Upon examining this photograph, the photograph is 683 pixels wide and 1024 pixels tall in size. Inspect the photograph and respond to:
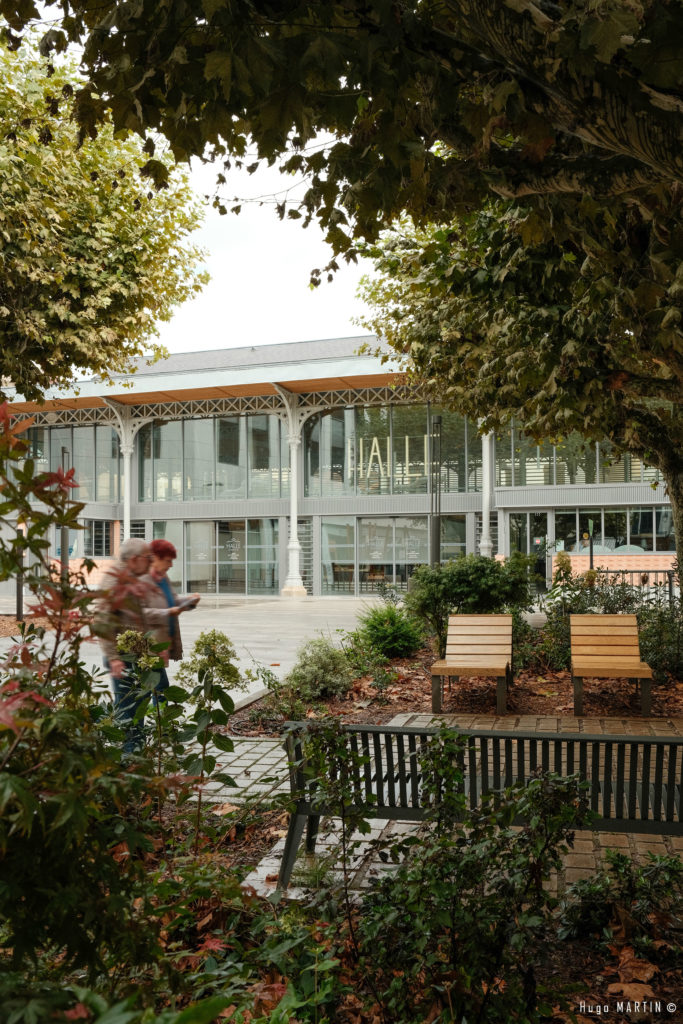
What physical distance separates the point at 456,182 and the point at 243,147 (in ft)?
3.35

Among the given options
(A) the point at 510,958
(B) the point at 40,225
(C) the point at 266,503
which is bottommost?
(A) the point at 510,958

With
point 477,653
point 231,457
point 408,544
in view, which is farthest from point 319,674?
point 231,457

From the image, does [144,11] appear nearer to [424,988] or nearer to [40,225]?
[424,988]

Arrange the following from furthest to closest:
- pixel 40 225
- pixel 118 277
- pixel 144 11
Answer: pixel 118 277 < pixel 40 225 < pixel 144 11

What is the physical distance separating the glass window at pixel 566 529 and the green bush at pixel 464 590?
15.6m

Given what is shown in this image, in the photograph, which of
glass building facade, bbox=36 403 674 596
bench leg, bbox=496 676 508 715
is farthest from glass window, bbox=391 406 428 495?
bench leg, bbox=496 676 508 715

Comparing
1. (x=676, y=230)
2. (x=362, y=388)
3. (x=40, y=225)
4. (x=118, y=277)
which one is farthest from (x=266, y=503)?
(x=676, y=230)

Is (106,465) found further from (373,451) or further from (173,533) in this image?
(373,451)

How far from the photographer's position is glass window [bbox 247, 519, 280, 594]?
29.6m

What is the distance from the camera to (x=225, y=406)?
30750 millimetres

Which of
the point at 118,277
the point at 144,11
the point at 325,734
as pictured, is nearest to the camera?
the point at 144,11

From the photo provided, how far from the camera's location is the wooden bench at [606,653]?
7.76 metres

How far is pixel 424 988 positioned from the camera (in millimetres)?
2531

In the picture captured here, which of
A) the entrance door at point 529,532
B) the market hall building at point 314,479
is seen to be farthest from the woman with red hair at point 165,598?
the entrance door at point 529,532
